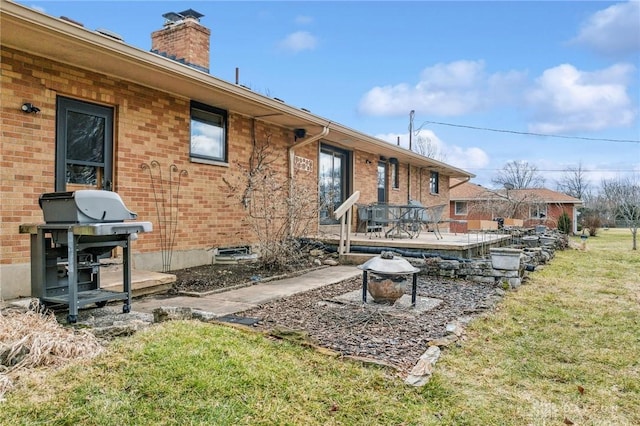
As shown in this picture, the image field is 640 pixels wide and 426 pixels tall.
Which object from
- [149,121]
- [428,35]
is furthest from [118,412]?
[428,35]

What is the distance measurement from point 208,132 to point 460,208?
87.6 feet

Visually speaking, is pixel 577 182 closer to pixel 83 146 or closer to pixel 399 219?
pixel 399 219

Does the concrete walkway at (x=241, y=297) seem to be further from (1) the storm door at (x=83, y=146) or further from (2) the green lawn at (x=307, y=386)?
(1) the storm door at (x=83, y=146)

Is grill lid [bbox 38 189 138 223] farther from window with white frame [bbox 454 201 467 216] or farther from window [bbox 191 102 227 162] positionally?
window with white frame [bbox 454 201 467 216]

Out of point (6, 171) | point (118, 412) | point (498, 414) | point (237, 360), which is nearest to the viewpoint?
point (118, 412)

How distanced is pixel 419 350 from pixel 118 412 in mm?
2217

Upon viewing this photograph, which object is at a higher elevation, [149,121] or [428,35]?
[428,35]

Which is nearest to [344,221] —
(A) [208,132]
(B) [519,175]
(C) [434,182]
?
(A) [208,132]

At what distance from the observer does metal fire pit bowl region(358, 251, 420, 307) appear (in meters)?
4.74

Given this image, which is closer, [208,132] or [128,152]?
[128,152]

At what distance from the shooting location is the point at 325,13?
1239cm

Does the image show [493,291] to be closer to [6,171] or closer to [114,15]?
[6,171]

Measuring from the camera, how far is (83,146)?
570 cm

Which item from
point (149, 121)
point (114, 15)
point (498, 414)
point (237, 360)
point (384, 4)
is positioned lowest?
point (498, 414)
